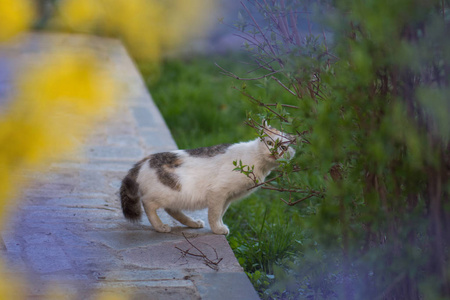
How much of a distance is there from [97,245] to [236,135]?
109 inches

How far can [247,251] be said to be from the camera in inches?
117

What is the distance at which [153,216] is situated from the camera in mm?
2986

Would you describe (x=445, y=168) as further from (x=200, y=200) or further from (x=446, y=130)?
(x=200, y=200)

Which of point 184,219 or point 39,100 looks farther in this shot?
point 184,219

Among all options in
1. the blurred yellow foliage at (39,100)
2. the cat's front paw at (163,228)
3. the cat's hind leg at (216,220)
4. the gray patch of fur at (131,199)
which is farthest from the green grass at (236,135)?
the blurred yellow foliage at (39,100)

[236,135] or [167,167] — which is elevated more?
[167,167]

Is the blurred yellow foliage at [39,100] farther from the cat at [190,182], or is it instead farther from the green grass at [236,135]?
the cat at [190,182]

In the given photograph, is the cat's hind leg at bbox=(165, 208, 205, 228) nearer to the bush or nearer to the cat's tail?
the cat's tail

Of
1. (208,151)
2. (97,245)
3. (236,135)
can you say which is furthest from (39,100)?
(236,135)

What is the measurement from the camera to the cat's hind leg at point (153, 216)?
2973mm

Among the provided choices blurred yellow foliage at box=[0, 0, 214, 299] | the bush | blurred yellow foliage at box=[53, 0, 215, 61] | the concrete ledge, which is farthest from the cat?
blurred yellow foliage at box=[53, 0, 215, 61]

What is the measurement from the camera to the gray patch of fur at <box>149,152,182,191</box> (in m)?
2.96

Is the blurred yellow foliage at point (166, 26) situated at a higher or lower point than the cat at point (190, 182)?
lower

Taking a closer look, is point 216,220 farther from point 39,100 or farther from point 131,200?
point 39,100
